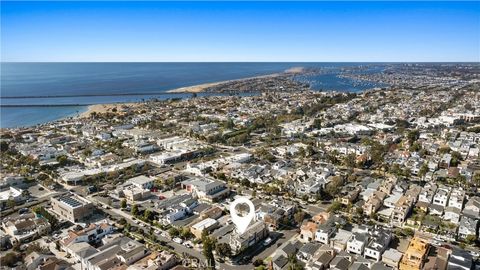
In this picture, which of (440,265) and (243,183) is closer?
(440,265)

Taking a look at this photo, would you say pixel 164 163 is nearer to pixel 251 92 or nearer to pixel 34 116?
pixel 34 116

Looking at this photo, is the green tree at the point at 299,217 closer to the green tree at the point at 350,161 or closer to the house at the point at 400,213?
the house at the point at 400,213

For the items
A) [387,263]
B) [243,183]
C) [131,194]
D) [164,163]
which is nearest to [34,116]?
[164,163]

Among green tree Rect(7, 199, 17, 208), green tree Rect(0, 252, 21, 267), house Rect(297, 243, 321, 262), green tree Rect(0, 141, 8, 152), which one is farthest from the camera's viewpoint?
green tree Rect(0, 141, 8, 152)

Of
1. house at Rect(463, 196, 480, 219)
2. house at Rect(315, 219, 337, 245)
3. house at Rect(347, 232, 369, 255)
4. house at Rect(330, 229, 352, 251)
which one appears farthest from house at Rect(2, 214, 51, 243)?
house at Rect(463, 196, 480, 219)

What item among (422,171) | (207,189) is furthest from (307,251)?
(422,171)

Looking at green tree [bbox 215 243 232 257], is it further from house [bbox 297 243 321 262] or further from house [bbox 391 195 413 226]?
house [bbox 391 195 413 226]

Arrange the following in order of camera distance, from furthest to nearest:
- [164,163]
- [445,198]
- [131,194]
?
[164,163] < [131,194] < [445,198]

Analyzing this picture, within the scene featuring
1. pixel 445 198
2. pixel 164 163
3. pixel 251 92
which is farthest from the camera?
pixel 251 92
